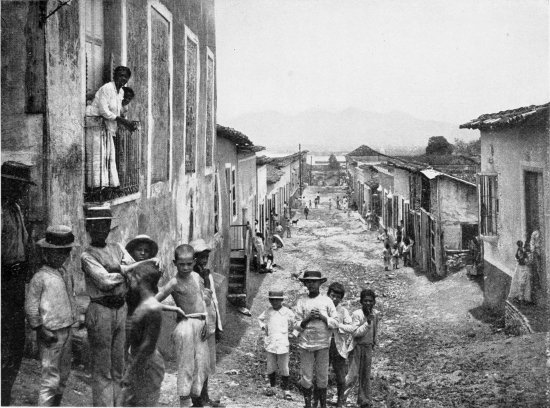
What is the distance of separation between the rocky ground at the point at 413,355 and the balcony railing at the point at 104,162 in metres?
1.56

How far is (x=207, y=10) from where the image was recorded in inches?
409

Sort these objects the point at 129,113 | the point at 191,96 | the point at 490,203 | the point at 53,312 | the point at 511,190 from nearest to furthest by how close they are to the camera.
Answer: the point at 53,312 → the point at 129,113 → the point at 191,96 → the point at 511,190 → the point at 490,203

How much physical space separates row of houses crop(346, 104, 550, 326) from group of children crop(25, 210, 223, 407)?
5525 millimetres

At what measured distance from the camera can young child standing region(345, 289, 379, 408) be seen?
5578mm

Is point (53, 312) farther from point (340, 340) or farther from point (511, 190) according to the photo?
point (511, 190)

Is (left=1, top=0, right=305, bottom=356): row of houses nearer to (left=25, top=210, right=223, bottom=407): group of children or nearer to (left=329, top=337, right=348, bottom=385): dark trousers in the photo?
(left=25, top=210, right=223, bottom=407): group of children

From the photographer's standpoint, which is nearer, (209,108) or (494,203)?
(494,203)

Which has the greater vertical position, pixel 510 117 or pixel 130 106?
pixel 510 117

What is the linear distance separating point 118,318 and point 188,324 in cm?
66

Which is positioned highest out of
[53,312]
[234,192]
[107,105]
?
[107,105]

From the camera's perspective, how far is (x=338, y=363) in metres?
5.82

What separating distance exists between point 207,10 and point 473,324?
7.16 meters

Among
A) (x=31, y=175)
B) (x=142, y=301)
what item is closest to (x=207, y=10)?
(x=31, y=175)

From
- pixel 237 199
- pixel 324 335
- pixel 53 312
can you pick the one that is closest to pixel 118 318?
pixel 53 312
